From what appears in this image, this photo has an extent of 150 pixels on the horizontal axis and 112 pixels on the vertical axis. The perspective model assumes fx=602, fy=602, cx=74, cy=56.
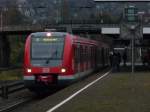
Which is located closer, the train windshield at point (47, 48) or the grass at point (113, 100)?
the grass at point (113, 100)

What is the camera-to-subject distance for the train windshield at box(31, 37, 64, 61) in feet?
94.9

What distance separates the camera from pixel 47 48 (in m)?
29.3

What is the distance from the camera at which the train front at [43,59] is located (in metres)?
28.2

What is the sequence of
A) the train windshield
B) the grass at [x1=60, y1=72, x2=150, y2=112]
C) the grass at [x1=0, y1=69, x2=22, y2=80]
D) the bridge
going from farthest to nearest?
the bridge
the grass at [x1=0, y1=69, x2=22, y2=80]
the train windshield
the grass at [x1=60, y1=72, x2=150, y2=112]

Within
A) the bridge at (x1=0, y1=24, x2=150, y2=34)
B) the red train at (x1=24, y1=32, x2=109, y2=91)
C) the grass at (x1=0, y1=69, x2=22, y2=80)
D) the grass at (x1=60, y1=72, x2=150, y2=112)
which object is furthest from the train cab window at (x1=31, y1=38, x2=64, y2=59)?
the bridge at (x1=0, y1=24, x2=150, y2=34)

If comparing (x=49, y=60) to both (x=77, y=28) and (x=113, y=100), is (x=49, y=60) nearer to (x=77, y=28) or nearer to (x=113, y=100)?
(x=113, y=100)

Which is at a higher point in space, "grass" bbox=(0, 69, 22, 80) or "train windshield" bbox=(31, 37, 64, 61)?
"train windshield" bbox=(31, 37, 64, 61)

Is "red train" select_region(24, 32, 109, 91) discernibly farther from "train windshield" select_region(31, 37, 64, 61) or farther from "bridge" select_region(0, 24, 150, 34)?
"bridge" select_region(0, 24, 150, 34)

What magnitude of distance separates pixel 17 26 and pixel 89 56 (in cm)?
3888

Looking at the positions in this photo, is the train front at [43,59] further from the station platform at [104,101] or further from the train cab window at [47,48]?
the station platform at [104,101]

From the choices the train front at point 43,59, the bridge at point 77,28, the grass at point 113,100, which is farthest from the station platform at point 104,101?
the bridge at point 77,28

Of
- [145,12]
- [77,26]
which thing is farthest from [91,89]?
[77,26]

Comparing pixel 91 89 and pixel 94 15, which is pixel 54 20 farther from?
pixel 91 89

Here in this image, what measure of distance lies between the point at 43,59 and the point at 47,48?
2.33 ft
